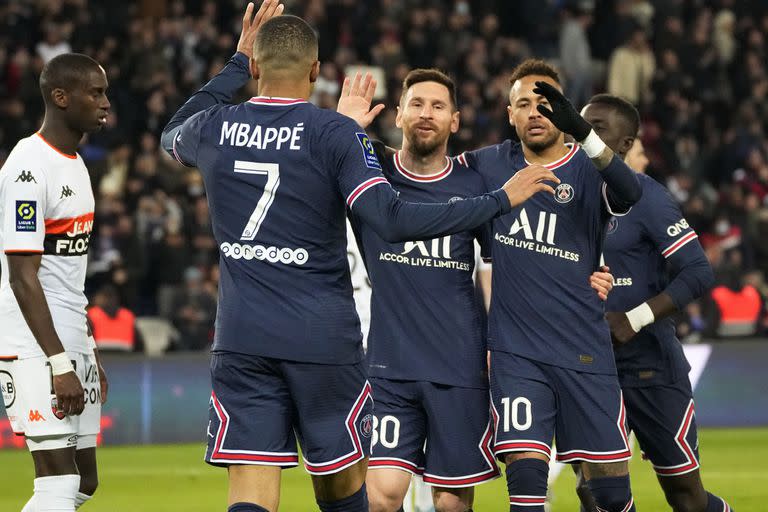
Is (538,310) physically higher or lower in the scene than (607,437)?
higher

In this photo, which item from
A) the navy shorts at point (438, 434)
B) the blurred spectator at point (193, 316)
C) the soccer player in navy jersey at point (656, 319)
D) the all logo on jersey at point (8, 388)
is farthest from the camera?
the blurred spectator at point (193, 316)

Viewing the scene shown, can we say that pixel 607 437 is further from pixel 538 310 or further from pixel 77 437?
pixel 77 437

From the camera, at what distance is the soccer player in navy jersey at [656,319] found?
7629 millimetres

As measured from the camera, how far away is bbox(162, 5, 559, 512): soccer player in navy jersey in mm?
5703

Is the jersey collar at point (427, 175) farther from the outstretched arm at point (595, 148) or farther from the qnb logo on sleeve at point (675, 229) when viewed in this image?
the qnb logo on sleeve at point (675, 229)

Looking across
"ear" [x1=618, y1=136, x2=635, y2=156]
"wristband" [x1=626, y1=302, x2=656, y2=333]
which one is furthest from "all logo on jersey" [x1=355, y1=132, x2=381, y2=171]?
"ear" [x1=618, y1=136, x2=635, y2=156]

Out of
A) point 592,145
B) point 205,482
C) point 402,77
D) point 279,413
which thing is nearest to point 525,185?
point 592,145

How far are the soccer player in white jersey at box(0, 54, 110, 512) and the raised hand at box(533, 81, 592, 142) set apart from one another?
7.08ft

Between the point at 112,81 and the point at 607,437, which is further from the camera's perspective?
the point at 112,81

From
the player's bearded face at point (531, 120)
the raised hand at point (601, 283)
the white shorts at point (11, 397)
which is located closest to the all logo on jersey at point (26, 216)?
the white shorts at point (11, 397)

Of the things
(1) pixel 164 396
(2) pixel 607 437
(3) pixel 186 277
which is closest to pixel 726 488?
(2) pixel 607 437

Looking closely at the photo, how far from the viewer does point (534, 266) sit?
702 centimetres

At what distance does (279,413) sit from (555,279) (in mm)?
1879

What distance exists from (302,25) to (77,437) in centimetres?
233
